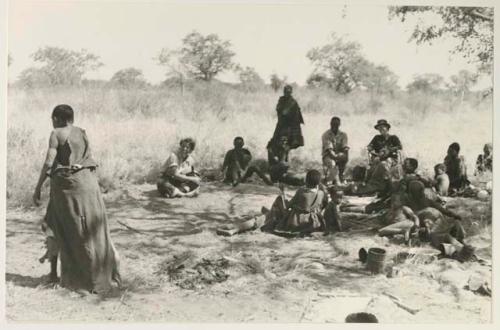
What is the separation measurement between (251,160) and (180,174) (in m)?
0.65

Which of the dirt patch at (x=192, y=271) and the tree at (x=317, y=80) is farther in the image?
the tree at (x=317, y=80)

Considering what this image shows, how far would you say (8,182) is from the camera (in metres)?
5.84

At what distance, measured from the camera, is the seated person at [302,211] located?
19.7ft

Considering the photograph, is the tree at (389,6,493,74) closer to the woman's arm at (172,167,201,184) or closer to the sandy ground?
the sandy ground

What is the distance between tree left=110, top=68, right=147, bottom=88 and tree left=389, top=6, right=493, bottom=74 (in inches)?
89.7

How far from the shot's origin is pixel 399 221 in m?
6.02

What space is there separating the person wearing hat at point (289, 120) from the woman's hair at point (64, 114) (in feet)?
5.80

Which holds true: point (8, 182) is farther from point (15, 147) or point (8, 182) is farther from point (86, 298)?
point (86, 298)

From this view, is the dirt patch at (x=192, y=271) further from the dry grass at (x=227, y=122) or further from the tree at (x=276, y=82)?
the tree at (x=276, y=82)

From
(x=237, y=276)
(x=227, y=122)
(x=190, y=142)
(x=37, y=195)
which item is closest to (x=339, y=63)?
(x=227, y=122)

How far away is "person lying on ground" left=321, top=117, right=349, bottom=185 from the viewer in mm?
6172

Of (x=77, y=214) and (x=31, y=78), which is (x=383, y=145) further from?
(x=31, y=78)

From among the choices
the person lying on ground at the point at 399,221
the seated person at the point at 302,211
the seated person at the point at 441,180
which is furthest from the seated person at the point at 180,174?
the seated person at the point at 441,180

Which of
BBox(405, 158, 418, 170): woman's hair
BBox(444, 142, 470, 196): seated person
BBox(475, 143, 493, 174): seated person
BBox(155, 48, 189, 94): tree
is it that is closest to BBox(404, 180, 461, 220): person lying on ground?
BBox(405, 158, 418, 170): woman's hair
